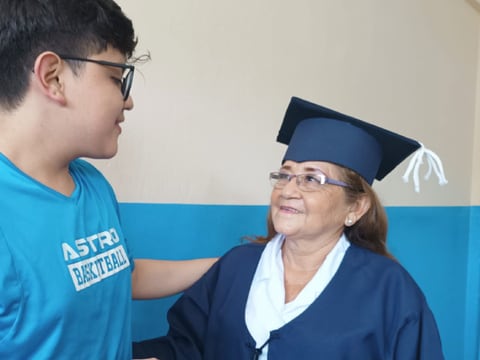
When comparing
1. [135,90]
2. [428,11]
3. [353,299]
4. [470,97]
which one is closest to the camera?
[353,299]

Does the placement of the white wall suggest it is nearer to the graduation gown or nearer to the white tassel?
the graduation gown

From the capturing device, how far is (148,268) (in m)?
1.21

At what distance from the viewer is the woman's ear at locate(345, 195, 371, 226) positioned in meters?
1.35

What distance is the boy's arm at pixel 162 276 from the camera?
3.87 ft

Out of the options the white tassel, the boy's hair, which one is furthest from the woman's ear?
the boy's hair

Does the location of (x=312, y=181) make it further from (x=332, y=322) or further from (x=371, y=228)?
(x=332, y=322)

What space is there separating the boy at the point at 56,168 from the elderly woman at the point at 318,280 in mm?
421

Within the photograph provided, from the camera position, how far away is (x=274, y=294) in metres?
1.23

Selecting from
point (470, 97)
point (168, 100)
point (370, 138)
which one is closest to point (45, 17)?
point (168, 100)

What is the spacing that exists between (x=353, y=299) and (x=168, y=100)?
2.88 feet

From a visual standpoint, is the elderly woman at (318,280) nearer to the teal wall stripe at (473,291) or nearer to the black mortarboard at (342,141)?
the black mortarboard at (342,141)

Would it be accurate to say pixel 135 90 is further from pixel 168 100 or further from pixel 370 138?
pixel 370 138

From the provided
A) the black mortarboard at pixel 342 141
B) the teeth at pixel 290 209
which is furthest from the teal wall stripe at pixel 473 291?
the teeth at pixel 290 209

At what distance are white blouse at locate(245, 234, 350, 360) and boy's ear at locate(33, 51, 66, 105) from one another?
742mm
